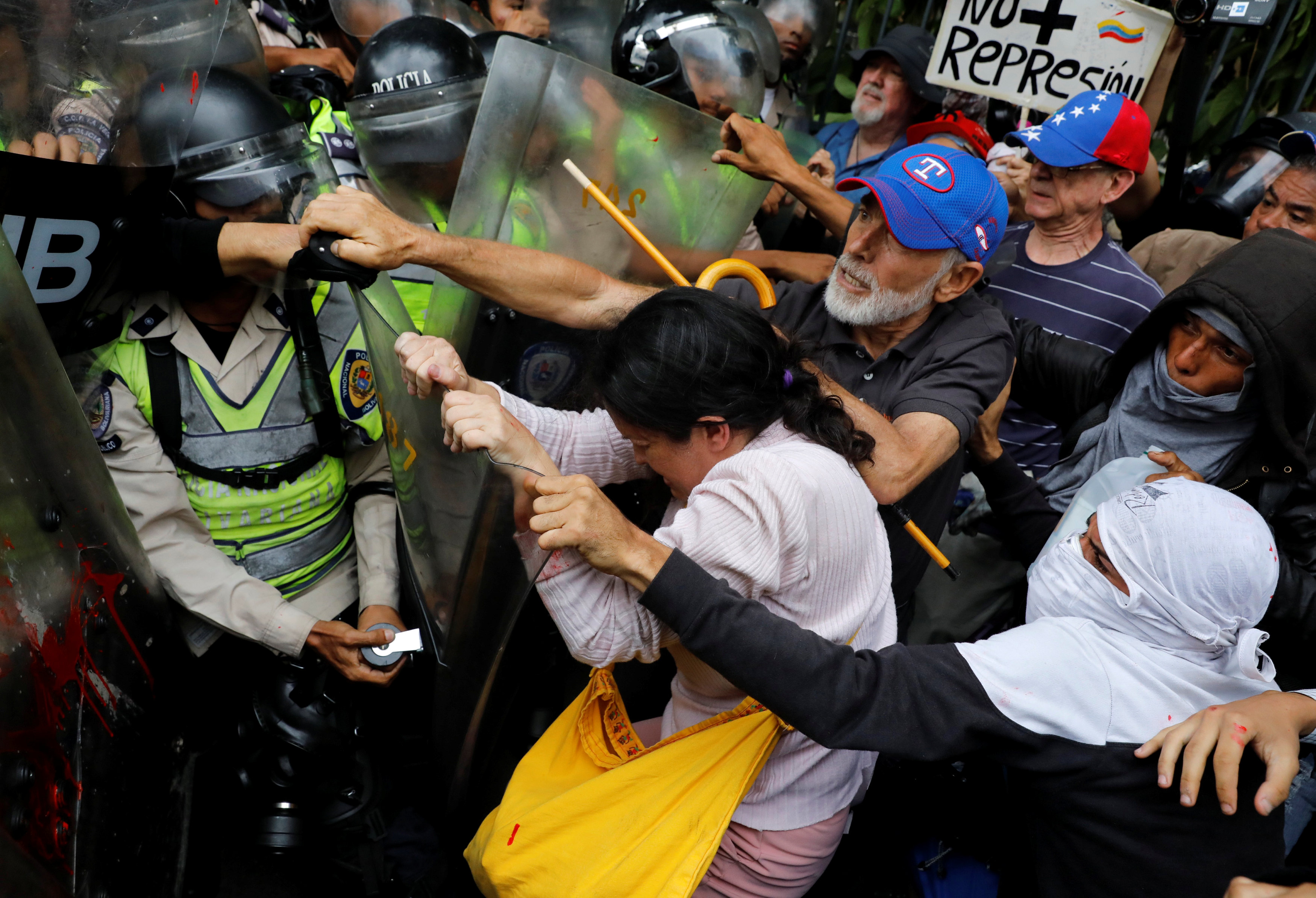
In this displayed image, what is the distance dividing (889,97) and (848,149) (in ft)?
1.06

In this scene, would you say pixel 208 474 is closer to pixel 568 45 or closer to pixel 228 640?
pixel 228 640

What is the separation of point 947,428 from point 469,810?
4.99 ft

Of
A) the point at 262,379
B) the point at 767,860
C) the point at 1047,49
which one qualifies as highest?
the point at 1047,49

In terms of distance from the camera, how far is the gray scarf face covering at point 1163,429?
7.66 ft

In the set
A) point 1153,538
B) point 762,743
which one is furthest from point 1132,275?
point 762,743

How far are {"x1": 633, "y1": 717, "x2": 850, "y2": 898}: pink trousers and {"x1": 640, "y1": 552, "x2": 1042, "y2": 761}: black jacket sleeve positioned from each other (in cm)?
45

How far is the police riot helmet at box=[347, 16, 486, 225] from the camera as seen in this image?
2543 millimetres

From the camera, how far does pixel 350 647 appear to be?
2221mm

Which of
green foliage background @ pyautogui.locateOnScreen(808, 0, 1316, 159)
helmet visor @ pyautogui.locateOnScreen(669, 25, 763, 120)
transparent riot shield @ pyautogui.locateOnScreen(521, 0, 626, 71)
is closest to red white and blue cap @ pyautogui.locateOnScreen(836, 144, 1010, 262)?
helmet visor @ pyautogui.locateOnScreen(669, 25, 763, 120)

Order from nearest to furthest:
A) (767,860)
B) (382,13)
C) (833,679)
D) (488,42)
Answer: (833,679)
(767,860)
(488,42)
(382,13)

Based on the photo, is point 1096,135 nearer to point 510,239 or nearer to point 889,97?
point 889,97

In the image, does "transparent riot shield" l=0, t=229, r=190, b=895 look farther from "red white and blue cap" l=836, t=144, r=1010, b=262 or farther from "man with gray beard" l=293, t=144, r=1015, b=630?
"red white and blue cap" l=836, t=144, r=1010, b=262

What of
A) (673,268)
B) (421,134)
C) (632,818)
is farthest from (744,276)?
(632,818)

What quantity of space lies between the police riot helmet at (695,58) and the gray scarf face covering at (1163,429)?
1630mm
